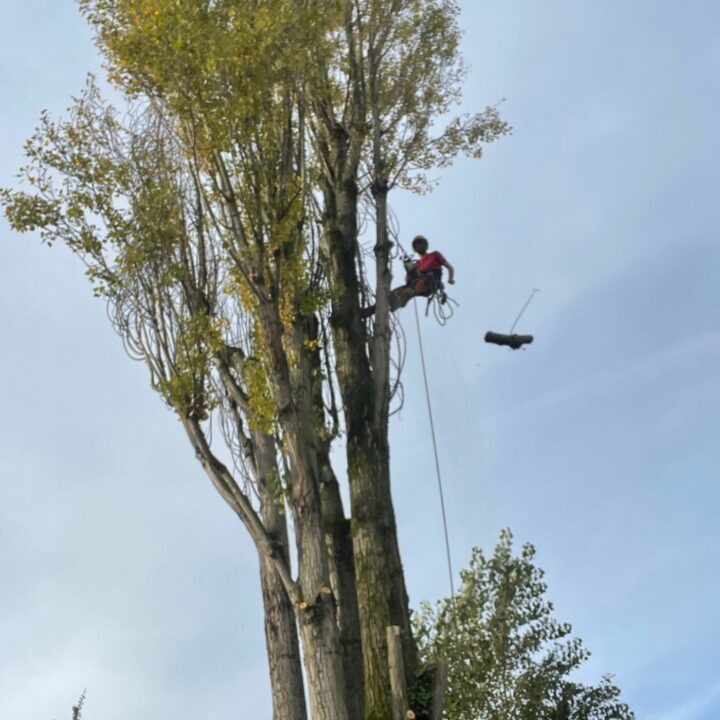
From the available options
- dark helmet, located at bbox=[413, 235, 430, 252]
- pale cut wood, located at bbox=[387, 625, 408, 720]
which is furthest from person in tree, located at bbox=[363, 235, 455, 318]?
pale cut wood, located at bbox=[387, 625, 408, 720]

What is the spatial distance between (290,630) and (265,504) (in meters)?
1.26

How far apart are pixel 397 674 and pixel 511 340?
311 centimetres

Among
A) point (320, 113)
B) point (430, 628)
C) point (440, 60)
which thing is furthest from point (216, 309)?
point (430, 628)

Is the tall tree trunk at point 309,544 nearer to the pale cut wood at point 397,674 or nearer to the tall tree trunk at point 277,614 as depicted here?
the pale cut wood at point 397,674

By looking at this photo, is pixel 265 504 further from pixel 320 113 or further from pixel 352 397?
pixel 320 113

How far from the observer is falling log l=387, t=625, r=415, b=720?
9.00 m

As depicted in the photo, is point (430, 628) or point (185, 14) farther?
point (430, 628)

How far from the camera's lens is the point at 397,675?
29.8 feet

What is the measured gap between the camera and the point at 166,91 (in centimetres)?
1023

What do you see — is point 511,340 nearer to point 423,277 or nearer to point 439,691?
point 423,277

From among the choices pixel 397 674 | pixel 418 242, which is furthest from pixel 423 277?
pixel 397 674

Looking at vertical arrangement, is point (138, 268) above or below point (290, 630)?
above

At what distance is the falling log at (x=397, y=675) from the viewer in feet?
29.5

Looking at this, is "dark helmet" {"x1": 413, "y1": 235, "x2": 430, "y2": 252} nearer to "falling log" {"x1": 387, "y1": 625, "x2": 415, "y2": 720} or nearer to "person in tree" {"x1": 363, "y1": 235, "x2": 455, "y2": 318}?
"person in tree" {"x1": 363, "y1": 235, "x2": 455, "y2": 318}
